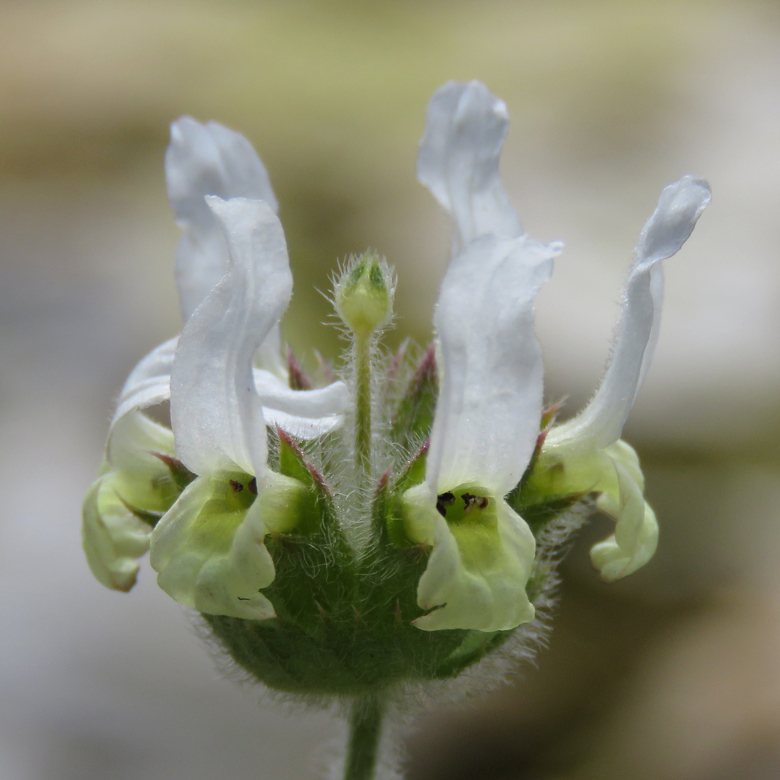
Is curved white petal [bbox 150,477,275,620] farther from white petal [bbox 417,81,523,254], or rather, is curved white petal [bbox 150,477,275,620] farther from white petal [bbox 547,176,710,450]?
white petal [bbox 417,81,523,254]

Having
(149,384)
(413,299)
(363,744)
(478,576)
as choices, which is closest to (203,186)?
(149,384)

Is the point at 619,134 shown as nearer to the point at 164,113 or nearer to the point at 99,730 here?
the point at 164,113

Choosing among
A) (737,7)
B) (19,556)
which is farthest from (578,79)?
(19,556)

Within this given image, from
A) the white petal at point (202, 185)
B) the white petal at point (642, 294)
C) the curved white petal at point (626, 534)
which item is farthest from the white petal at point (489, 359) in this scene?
the white petal at point (202, 185)

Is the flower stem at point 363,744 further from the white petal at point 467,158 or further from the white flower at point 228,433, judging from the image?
the white petal at point 467,158

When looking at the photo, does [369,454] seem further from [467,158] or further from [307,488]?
[467,158]

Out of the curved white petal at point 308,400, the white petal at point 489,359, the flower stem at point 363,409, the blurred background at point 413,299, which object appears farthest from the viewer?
the blurred background at point 413,299
